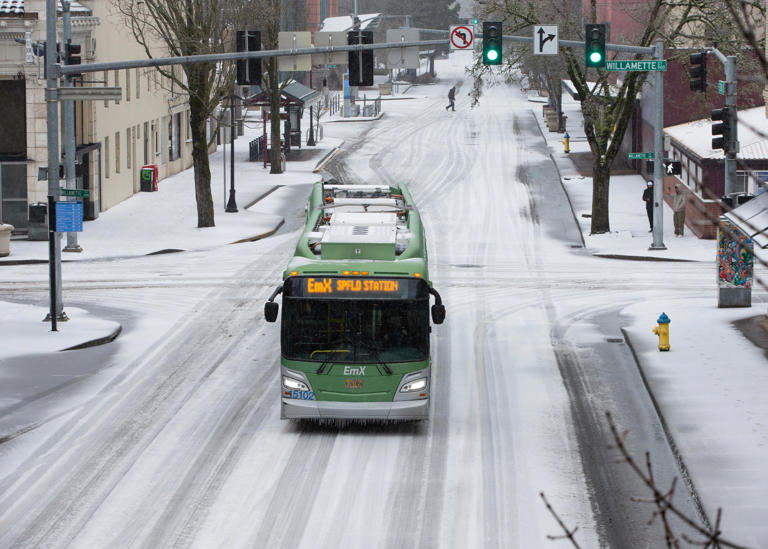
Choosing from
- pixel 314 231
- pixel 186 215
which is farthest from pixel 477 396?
pixel 186 215

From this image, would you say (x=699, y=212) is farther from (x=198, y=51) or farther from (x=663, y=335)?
(x=663, y=335)

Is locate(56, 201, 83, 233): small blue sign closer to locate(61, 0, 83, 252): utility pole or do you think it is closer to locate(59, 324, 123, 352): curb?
locate(59, 324, 123, 352): curb

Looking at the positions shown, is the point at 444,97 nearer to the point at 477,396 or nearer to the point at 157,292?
the point at 157,292

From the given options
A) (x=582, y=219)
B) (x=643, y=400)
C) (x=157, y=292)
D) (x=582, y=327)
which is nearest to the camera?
(x=643, y=400)

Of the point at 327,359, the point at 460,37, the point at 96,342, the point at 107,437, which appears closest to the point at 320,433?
the point at 327,359

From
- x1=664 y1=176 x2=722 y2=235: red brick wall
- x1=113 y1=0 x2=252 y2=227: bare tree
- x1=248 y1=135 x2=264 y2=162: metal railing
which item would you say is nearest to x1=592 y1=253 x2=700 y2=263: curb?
x1=664 y1=176 x2=722 y2=235: red brick wall

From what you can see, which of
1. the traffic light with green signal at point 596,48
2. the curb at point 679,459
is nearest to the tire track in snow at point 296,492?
the curb at point 679,459

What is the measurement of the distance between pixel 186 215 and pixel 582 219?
1444 cm

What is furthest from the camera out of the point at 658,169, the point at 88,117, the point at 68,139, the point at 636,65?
the point at 88,117

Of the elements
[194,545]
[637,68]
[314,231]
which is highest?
[637,68]

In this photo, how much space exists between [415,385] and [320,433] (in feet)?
5.48

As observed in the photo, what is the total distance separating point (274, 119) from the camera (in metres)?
56.9

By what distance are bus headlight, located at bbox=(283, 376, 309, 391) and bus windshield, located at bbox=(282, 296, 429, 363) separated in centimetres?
33

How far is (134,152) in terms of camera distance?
4978cm
